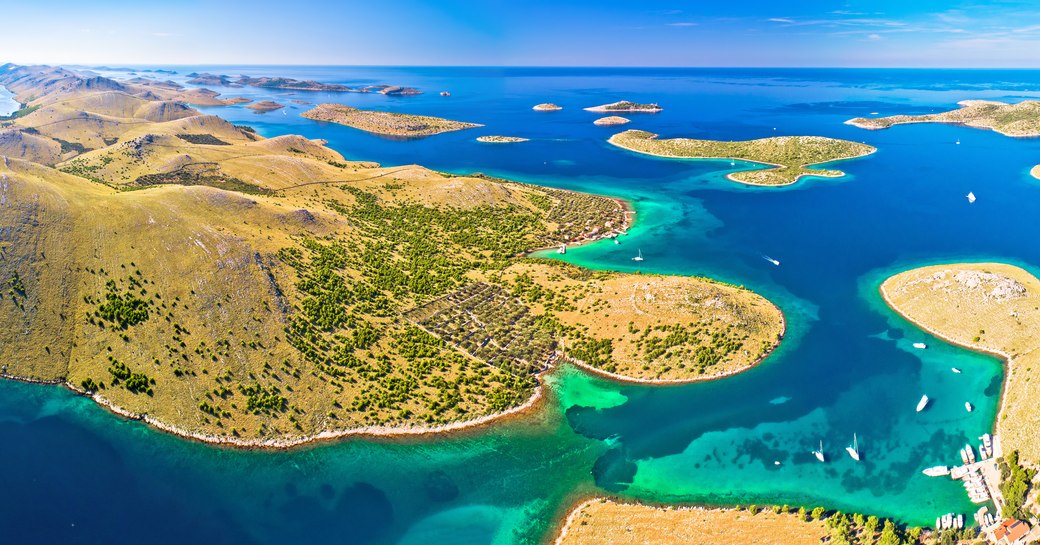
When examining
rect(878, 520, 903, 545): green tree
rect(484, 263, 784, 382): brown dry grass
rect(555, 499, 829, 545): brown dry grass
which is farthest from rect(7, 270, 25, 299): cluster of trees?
rect(878, 520, 903, 545): green tree

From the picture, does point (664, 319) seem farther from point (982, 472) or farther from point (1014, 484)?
point (1014, 484)

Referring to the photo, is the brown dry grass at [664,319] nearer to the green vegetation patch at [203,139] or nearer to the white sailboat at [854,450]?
the white sailboat at [854,450]

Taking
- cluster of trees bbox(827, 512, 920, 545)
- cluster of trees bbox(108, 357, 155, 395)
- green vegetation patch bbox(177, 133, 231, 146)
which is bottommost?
cluster of trees bbox(827, 512, 920, 545)

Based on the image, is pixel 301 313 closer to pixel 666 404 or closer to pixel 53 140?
pixel 666 404

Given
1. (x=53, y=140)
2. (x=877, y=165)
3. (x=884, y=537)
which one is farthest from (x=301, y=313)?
(x=877, y=165)

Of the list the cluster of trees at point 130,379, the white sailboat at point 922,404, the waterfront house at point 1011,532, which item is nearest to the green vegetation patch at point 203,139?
the cluster of trees at point 130,379

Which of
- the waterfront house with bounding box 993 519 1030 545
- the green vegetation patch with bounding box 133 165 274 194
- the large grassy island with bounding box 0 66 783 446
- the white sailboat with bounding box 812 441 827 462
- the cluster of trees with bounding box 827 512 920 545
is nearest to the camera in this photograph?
the waterfront house with bounding box 993 519 1030 545

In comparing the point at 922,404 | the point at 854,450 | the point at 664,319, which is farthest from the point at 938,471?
the point at 664,319

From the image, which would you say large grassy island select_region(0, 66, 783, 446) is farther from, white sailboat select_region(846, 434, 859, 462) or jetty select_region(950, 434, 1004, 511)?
jetty select_region(950, 434, 1004, 511)
